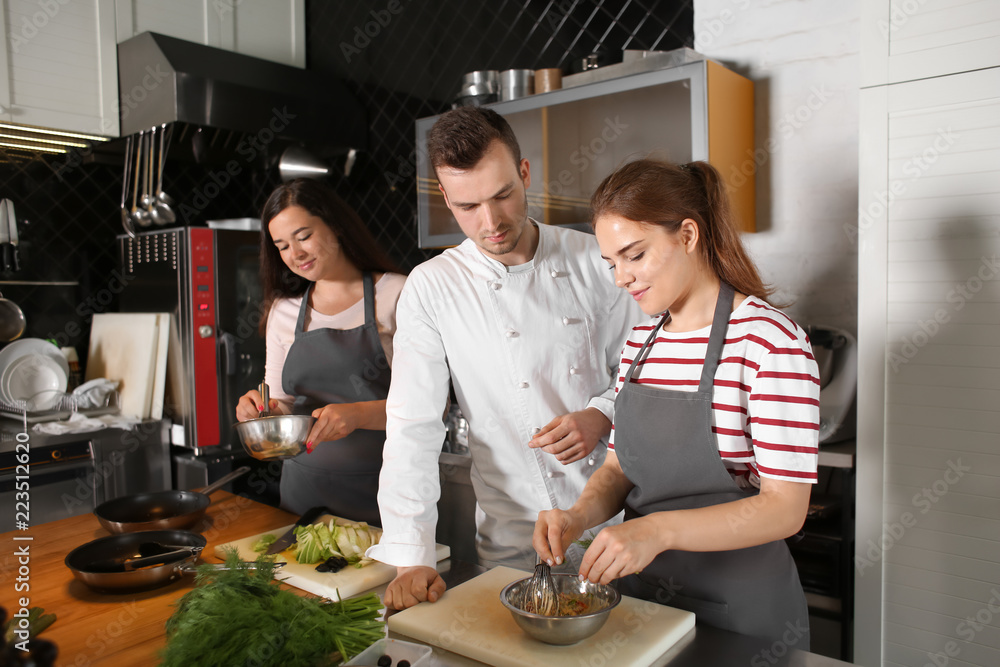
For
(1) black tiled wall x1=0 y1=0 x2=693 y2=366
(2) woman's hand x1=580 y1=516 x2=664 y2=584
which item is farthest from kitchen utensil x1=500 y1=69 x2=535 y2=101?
(2) woman's hand x1=580 y1=516 x2=664 y2=584

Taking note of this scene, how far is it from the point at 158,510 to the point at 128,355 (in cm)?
186

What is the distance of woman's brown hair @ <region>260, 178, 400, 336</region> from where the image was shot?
Result: 76.4 inches

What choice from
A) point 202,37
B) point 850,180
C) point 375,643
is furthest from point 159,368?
point 850,180

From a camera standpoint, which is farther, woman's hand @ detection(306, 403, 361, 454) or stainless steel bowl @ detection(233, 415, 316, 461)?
woman's hand @ detection(306, 403, 361, 454)

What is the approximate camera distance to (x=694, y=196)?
1235 mm

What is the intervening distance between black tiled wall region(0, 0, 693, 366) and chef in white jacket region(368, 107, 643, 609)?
1554 millimetres

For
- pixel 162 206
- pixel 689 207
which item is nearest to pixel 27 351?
pixel 162 206

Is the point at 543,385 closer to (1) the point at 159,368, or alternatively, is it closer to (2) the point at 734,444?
(2) the point at 734,444

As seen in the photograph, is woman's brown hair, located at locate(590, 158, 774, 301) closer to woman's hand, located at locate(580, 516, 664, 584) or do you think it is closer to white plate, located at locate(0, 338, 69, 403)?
woman's hand, located at locate(580, 516, 664, 584)

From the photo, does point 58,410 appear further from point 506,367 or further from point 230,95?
point 506,367

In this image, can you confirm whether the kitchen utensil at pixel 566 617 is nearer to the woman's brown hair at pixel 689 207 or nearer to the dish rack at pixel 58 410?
the woman's brown hair at pixel 689 207

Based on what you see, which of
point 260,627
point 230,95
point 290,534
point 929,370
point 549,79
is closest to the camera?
point 260,627

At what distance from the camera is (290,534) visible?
58.2 inches

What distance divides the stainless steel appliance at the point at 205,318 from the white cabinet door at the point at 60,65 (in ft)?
1.90
